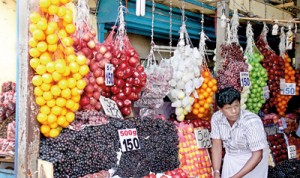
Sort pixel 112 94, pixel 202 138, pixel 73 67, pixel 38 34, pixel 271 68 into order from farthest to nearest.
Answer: pixel 271 68, pixel 202 138, pixel 112 94, pixel 73 67, pixel 38 34

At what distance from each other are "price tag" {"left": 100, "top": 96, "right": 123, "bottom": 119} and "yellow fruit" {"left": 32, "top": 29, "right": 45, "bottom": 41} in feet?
2.58

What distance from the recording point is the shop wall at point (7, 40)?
3.85m

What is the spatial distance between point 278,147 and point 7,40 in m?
3.82

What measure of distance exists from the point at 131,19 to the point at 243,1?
2.27 metres

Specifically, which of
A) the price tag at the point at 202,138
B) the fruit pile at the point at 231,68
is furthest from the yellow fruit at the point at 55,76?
the fruit pile at the point at 231,68

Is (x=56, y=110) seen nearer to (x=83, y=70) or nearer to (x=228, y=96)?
(x=83, y=70)

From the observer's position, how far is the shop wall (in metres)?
3.85

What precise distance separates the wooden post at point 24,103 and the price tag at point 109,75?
2.18 ft

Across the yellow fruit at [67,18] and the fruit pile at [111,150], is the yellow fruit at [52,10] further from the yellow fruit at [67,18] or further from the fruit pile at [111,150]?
the fruit pile at [111,150]

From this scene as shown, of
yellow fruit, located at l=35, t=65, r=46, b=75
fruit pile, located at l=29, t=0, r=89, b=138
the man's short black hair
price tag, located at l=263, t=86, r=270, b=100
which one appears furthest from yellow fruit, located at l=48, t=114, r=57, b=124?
price tag, located at l=263, t=86, r=270, b=100

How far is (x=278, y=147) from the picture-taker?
5.41 m

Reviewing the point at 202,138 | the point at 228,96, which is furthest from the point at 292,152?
the point at 228,96

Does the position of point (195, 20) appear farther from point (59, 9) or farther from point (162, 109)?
point (59, 9)

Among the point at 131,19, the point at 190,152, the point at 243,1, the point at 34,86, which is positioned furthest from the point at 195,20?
the point at 34,86
